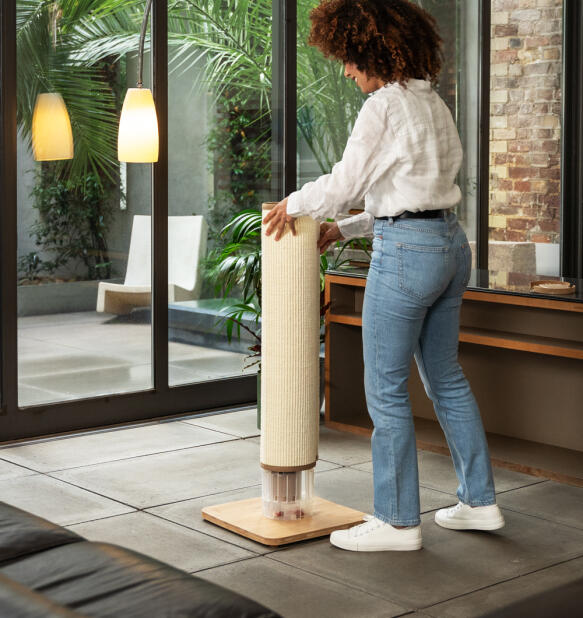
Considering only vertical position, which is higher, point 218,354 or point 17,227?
point 17,227

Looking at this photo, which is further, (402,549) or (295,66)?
(295,66)

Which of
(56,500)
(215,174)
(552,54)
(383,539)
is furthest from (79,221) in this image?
(552,54)

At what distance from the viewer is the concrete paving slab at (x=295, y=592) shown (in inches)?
108

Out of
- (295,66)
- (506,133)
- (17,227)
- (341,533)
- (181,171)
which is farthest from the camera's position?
(506,133)

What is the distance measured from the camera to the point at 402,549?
318cm

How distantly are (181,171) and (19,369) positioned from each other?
3.97ft

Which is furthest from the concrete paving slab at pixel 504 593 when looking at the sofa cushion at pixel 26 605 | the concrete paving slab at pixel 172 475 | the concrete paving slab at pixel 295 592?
the sofa cushion at pixel 26 605

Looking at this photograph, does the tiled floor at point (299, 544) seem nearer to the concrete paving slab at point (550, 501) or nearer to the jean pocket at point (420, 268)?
the concrete paving slab at point (550, 501)

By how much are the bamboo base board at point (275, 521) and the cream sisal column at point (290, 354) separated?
121mm

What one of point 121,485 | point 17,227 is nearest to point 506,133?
point 17,227

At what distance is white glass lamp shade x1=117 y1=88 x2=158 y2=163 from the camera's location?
14.4 feet

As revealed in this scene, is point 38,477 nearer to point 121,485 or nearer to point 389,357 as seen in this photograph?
point 121,485

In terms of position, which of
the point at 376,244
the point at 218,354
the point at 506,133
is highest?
the point at 506,133

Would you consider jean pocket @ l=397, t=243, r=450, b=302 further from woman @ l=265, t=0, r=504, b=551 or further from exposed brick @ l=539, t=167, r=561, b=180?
exposed brick @ l=539, t=167, r=561, b=180
